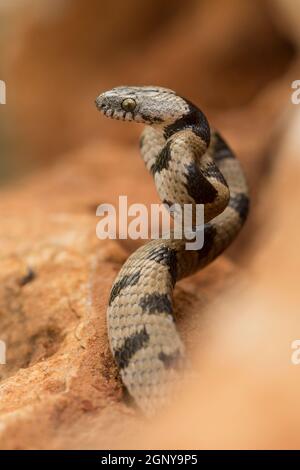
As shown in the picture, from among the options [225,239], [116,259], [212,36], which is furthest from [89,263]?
[212,36]

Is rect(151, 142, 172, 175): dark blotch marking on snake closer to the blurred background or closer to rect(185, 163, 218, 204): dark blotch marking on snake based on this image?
rect(185, 163, 218, 204): dark blotch marking on snake

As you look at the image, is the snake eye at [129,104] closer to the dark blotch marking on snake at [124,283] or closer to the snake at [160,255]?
the snake at [160,255]

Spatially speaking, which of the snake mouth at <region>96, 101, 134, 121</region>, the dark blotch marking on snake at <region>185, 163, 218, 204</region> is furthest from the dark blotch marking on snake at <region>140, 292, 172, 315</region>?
the snake mouth at <region>96, 101, 134, 121</region>

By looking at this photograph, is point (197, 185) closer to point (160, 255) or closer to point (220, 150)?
point (160, 255)

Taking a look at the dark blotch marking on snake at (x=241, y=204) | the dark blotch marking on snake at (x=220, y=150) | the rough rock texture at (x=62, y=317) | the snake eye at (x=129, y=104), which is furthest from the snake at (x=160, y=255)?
the dark blotch marking on snake at (x=220, y=150)

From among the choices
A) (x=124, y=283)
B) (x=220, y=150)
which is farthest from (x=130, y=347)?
(x=220, y=150)

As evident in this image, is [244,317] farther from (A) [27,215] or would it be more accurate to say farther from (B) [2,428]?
(A) [27,215]
